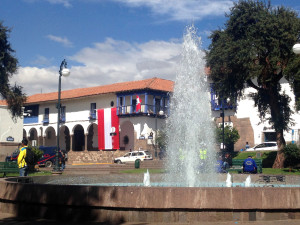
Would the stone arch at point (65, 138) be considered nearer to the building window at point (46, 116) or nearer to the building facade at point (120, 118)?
the building facade at point (120, 118)

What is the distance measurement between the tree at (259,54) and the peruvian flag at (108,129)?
54.0 ft

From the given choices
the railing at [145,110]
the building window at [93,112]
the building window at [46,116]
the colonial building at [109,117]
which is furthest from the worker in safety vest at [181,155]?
the building window at [46,116]

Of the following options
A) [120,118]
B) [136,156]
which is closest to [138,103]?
[120,118]

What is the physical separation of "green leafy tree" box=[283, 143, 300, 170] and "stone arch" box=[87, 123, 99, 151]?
25.0 meters

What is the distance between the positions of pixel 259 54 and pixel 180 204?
19131 millimetres

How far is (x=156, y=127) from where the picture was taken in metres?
38.0

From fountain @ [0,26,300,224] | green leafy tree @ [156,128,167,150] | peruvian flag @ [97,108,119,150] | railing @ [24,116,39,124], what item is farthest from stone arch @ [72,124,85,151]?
fountain @ [0,26,300,224]

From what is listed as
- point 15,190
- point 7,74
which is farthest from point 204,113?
point 7,74

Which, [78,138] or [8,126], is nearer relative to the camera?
[8,126]

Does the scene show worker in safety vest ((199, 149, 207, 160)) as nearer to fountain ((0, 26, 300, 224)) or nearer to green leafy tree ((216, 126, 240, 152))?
fountain ((0, 26, 300, 224))

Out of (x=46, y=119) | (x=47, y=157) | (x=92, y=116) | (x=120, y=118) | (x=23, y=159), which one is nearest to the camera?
(x=23, y=159)

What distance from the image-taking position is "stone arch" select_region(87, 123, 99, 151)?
44500 mm

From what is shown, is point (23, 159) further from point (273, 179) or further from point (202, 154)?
point (273, 179)

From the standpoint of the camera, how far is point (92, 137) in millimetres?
45062
